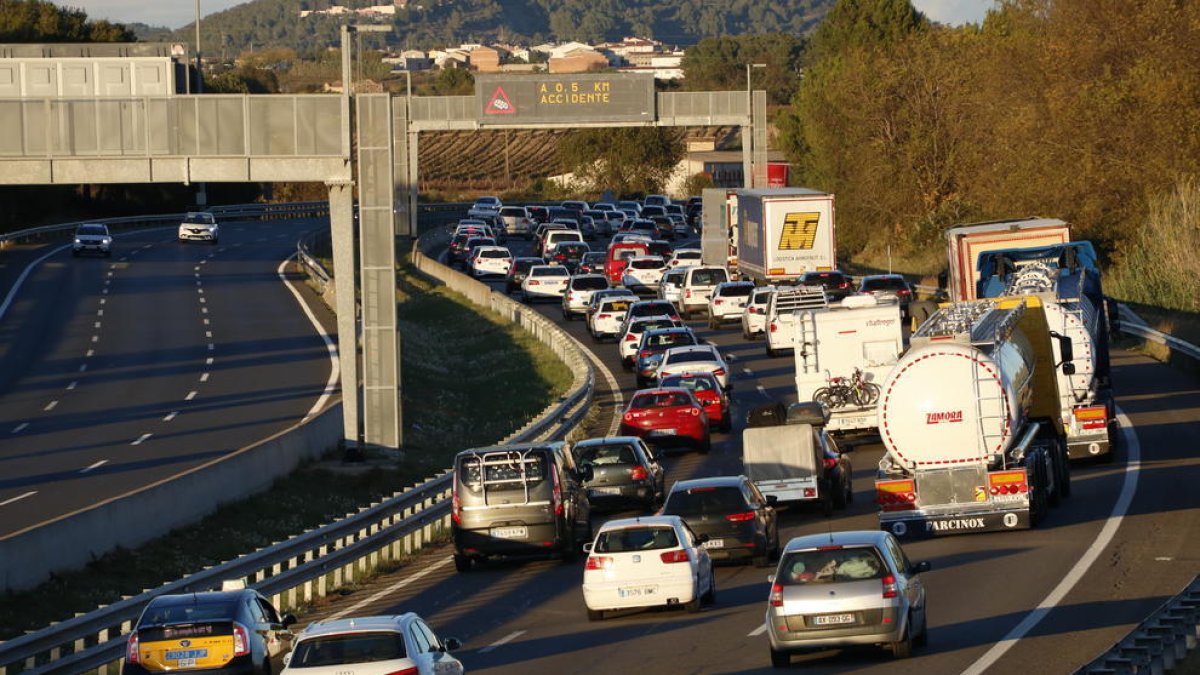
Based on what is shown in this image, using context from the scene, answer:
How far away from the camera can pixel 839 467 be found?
31703 millimetres

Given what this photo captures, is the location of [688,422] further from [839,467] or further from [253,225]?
[253,225]

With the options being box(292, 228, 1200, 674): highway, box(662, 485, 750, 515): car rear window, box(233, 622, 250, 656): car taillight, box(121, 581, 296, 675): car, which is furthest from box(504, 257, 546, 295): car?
box(233, 622, 250, 656): car taillight

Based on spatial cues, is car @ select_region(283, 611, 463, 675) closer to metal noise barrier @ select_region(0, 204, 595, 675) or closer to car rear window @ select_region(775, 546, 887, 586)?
metal noise barrier @ select_region(0, 204, 595, 675)

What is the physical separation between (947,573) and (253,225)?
98110 millimetres

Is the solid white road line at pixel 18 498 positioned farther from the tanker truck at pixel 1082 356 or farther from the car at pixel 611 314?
the car at pixel 611 314

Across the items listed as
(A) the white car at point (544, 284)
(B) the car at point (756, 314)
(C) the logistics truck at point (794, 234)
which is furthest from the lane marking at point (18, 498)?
(A) the white car at point (544, 284)

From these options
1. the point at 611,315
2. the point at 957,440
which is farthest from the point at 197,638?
the point at 611,315

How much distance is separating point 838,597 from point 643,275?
5552 centimetres

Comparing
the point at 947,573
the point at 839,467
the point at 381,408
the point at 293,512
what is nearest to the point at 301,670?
the point at 947,573

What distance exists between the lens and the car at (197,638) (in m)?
17.5

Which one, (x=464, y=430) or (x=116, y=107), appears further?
(x=464, y=430)

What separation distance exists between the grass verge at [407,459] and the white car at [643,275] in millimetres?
5170

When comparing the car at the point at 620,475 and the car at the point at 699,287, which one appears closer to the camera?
the car at the point at 620,475

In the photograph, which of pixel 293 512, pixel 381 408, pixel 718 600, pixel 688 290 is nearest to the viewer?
pixel 718 600
